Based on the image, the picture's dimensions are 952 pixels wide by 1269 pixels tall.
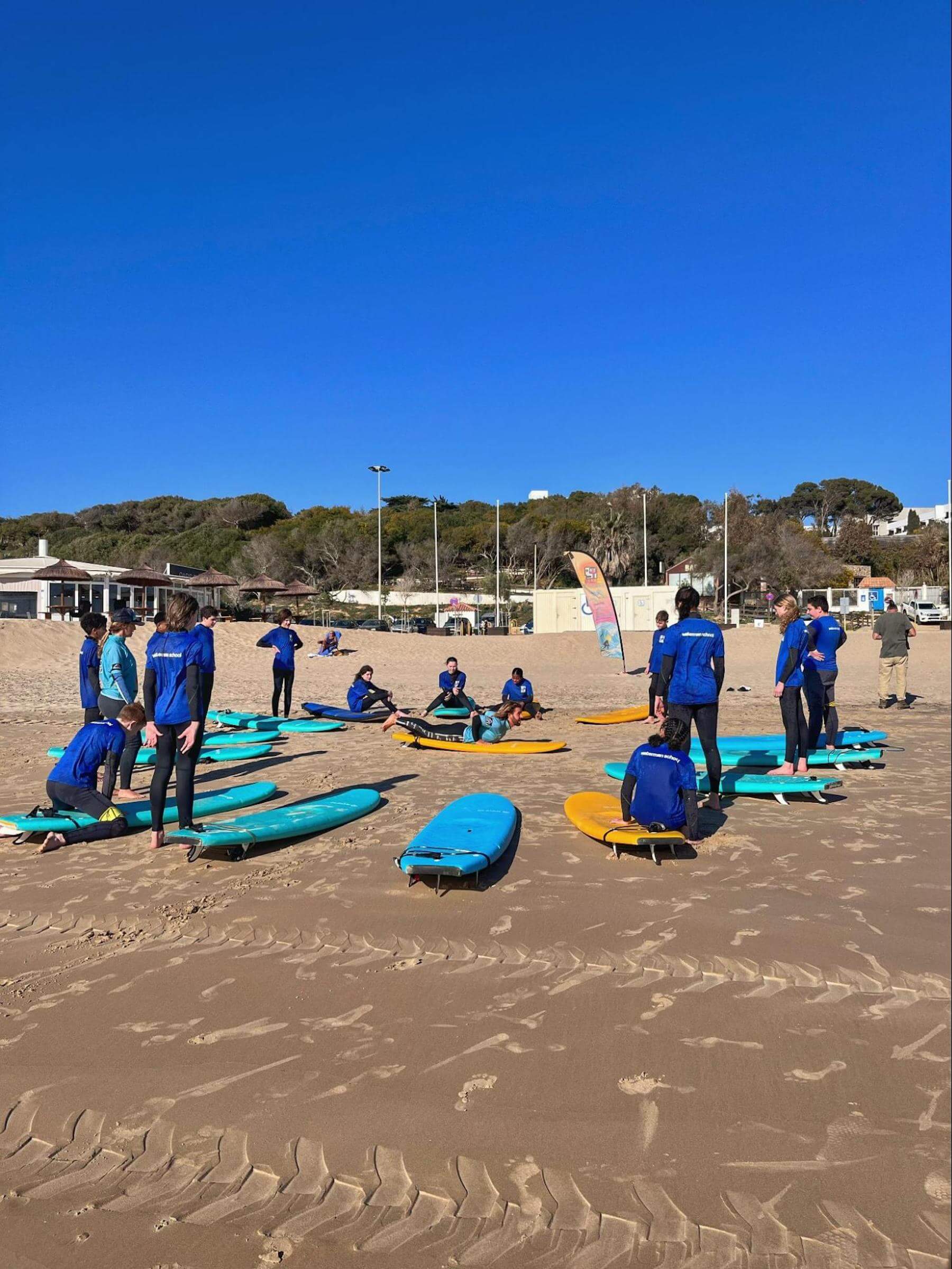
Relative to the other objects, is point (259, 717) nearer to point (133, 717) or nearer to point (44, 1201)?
point (133, 717)

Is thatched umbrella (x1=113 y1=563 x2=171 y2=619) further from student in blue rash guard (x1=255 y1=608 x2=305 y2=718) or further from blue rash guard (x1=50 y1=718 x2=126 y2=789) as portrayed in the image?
blue rash guard (x1=50 y1=718 x2=126 y2=789)

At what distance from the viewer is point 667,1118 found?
2.59 metres

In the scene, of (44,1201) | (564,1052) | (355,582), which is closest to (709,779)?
(564,1052)

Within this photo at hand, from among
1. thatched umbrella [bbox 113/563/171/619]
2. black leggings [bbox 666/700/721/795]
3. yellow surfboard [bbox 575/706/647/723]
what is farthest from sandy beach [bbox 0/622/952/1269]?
thatched umbrella [bbox 113/563/171/619]

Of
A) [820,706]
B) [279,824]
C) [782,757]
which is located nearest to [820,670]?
[820,706]

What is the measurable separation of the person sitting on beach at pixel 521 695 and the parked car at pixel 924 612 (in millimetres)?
Answer: 25589

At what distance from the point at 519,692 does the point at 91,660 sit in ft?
21.9

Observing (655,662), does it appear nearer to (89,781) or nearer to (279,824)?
(279,824)

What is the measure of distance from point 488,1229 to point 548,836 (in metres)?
3.74

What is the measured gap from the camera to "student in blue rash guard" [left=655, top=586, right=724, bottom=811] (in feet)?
21.1

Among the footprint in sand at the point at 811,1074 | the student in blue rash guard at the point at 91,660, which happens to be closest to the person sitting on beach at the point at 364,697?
the student in blue rash guard at the point at 91,660

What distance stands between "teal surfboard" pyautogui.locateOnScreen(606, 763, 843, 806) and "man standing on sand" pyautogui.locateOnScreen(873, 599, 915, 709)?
6.40 m

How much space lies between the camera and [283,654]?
12.1 meters

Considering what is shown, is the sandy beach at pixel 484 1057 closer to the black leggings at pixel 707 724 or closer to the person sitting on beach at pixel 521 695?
the black leggings at pixel 707 724
